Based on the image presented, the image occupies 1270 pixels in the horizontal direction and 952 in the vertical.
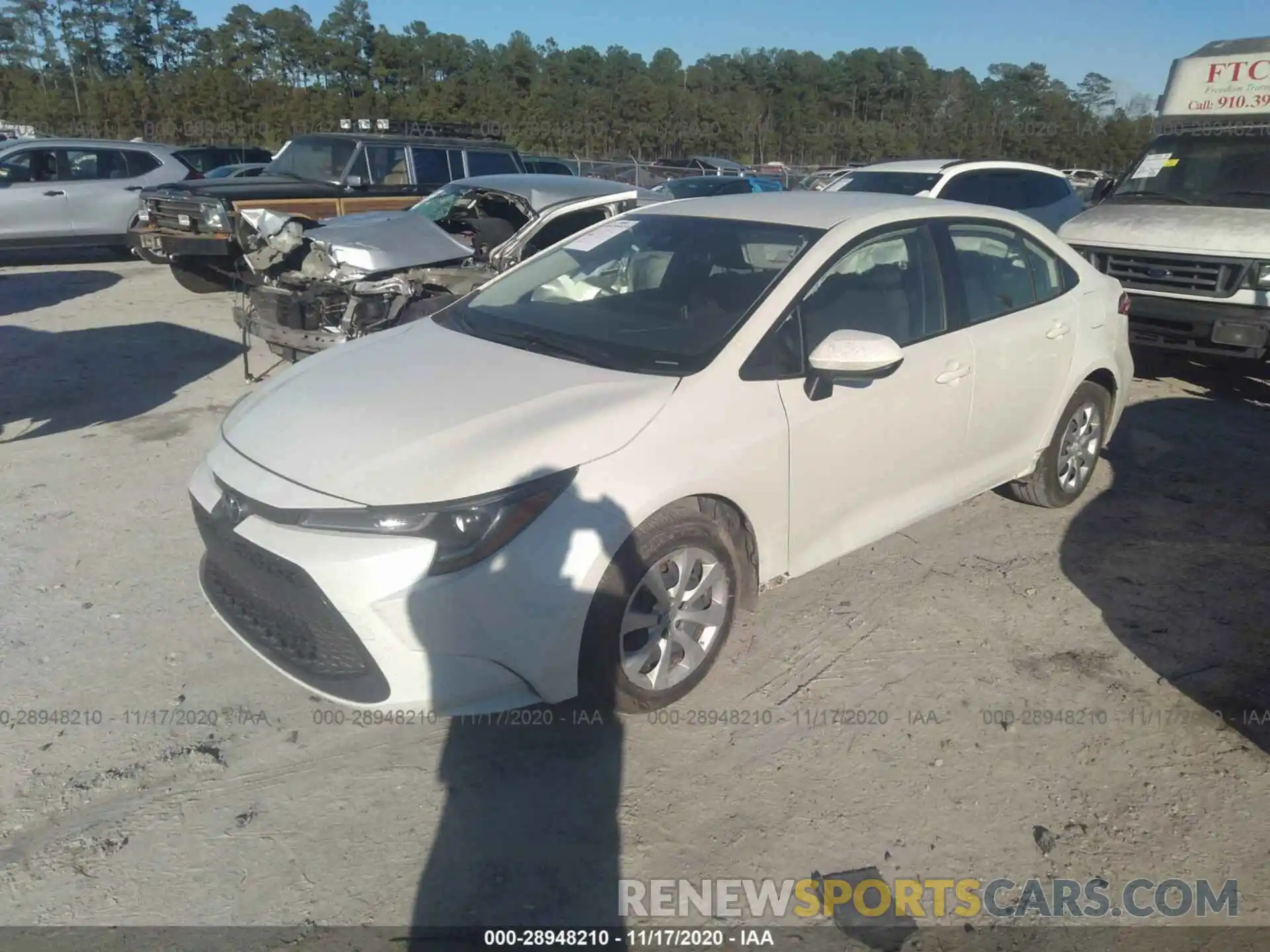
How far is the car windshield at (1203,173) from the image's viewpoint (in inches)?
312

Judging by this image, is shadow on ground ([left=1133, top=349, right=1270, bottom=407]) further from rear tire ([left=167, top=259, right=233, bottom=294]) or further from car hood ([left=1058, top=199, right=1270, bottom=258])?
rear tire ([left=167, top=259, right=233, bottom=294])

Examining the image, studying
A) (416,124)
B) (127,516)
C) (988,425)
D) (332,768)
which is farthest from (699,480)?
(416,124)

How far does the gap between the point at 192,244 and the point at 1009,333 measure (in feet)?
25.0

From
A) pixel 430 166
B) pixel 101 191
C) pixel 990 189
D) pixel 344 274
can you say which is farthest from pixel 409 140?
pixel 990 189

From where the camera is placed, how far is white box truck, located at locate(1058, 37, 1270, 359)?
7.18m

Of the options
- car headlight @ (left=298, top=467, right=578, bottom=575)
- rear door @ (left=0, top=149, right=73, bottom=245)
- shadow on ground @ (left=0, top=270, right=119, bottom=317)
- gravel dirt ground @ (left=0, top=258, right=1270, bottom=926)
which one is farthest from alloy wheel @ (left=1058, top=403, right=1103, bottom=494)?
rear door @ (left=0, top=149, right=73, bottom=245)

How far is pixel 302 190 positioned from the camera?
34.1 feet

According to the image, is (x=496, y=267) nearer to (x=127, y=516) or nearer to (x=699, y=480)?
(x=127, y=516)

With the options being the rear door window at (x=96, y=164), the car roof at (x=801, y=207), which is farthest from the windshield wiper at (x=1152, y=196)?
the rear door window at (x=96, y=164)

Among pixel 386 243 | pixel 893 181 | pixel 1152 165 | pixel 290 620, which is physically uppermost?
pixel 1152 165

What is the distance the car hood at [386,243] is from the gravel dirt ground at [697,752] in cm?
266

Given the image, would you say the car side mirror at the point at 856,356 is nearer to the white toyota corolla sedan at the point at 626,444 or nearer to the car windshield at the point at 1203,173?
the white toyota corolla sedan at the point at 626,444

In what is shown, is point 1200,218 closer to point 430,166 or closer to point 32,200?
point 430,166

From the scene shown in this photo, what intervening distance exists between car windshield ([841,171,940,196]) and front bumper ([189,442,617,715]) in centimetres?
776
